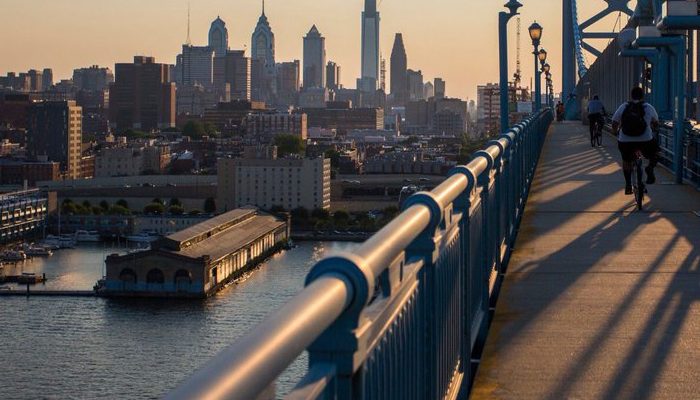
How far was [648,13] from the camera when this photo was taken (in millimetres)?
22453

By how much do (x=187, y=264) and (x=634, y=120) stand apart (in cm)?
5658

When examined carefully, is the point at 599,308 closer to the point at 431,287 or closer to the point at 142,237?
the point at 431,287

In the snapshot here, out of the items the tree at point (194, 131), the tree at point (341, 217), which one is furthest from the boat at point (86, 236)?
the tree at point (194, 131)

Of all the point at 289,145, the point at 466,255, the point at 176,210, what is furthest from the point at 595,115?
the point at 289,145

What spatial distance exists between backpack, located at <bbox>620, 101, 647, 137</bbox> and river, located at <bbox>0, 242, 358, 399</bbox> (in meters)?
21.5

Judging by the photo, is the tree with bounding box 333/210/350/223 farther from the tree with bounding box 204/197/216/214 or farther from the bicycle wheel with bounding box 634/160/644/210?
the bicycle wheel with bounding box 634/160/644/210

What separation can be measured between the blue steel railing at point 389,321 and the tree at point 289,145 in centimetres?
14472

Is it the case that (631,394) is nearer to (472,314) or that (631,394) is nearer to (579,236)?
(472,314)

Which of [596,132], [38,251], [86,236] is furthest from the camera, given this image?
[86,236]

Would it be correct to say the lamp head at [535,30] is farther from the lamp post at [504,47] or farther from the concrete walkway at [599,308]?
the concrete walkway at [599,308]

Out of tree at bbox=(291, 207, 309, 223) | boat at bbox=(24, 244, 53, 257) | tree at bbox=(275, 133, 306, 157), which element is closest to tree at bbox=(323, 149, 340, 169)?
tree at bbox=(275, 133, 306, 157)

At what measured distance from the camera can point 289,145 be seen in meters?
152

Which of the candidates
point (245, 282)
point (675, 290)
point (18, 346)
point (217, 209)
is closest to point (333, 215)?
point (217, 209)

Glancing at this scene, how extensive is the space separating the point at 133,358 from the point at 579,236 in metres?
37.7
